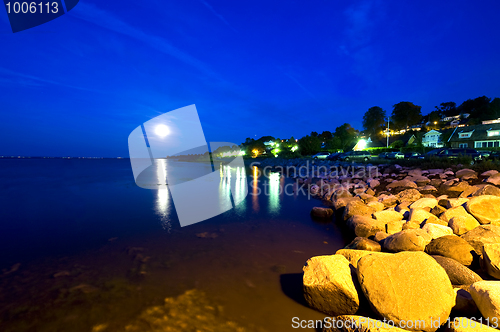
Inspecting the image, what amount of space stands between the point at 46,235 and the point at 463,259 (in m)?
14.1

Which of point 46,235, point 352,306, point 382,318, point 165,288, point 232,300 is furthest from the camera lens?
point 46,235

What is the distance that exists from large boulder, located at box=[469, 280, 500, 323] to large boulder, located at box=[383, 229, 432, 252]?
2022mm

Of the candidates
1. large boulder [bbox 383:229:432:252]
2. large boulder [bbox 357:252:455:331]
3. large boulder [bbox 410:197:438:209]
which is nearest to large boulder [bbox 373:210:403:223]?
large boulder [bbox 410:197:438:209]

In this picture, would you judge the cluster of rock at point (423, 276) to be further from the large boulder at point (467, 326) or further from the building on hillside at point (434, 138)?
the building on hillside at point (434, 138)

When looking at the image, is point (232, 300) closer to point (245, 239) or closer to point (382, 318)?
point (382, 318)

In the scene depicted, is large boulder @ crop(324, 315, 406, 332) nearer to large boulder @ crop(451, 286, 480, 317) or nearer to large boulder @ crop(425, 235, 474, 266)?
large boulder @ crop(451, 286, 480, 317)

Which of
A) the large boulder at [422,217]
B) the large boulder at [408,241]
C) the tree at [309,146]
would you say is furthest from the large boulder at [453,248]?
the tree at [309,146]

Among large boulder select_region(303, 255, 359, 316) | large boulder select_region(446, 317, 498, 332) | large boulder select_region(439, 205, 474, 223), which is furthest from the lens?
large boulder select_region(439, 205, 474, 223)

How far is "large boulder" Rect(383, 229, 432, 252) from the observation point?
5531 millimetres

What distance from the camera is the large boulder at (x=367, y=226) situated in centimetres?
748

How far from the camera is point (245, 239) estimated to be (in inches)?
340

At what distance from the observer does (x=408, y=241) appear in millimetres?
5633

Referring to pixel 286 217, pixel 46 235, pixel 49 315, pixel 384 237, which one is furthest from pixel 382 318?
pixel 46 235

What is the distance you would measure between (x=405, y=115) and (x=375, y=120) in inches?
506
